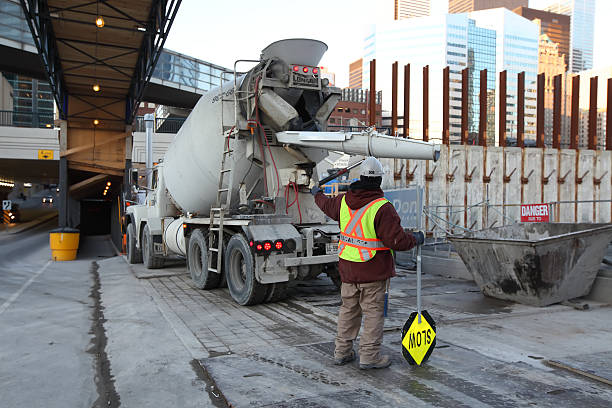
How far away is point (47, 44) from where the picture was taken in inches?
587

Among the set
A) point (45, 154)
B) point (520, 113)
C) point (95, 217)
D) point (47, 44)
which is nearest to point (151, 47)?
point (47, 44)

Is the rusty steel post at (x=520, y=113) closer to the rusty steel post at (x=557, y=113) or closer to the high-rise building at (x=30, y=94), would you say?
the rusty steel post at (x=557, y=113)

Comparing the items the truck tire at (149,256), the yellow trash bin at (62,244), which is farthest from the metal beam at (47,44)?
the truck tire at (149,256)

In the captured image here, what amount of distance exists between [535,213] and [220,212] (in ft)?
18.7

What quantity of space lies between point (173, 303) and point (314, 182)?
9.78ft

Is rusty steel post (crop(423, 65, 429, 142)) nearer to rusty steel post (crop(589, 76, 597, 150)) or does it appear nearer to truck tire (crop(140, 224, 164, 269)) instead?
rusty steel post (crop(589, 76, 597, 150))

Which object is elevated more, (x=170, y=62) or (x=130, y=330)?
(x=170, y=62)

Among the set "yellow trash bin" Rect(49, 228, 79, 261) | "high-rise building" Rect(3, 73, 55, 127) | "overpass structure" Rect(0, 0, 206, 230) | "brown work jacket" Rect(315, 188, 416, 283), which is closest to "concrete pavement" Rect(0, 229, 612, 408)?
"brown work jacket" Rect(315, 188, 416, 283)

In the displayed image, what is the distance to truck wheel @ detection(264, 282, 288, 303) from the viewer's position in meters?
7.57

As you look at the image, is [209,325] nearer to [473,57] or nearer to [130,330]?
[130,330]

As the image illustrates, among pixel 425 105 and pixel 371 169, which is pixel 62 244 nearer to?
pixel 371 169

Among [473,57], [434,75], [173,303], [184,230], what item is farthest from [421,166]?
Answer: [473,57]

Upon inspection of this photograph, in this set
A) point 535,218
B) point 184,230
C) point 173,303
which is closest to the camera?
point 173,303

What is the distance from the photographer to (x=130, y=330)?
6.24 m
